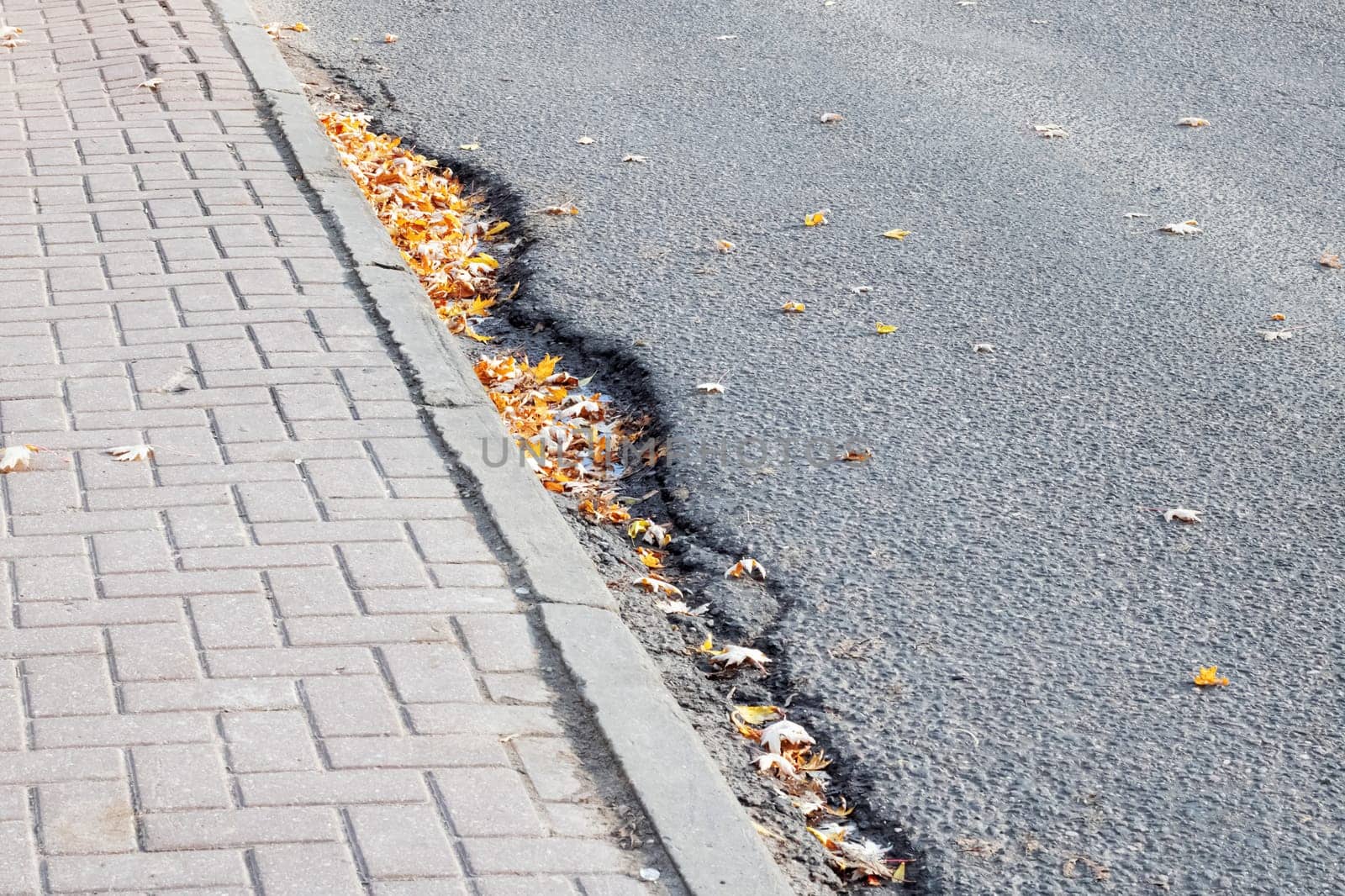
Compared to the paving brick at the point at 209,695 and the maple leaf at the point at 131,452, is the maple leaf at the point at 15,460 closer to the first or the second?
the maple leaf at the point at 131,452

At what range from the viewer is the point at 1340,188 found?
5656 millimetres

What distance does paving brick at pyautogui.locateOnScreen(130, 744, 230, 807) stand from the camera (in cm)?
245

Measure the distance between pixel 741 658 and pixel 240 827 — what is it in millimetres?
1151

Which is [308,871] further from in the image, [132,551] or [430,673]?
[132,551]

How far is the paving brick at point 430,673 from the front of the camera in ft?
9.03

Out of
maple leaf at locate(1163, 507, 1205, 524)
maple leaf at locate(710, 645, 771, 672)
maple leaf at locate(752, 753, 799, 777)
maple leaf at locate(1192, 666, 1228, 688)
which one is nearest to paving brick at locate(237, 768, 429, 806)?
maple leaf at locate(752, 753, 799, 777)

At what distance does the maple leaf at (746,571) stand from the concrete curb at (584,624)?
1.16ft

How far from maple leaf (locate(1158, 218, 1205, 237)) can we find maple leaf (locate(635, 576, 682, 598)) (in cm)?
301

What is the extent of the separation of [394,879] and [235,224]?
3.18 metres

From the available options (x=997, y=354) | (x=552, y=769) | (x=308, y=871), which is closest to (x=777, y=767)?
(x=552, y=769)

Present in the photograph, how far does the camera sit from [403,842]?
7.84ft

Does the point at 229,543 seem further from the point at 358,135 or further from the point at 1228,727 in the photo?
the point at 358,135

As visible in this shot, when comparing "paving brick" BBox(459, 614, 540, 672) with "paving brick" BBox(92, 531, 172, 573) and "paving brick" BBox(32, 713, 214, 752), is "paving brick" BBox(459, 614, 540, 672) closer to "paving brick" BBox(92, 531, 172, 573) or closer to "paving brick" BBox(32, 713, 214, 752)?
"paving brick" BBox(32, 713, 214, 752)

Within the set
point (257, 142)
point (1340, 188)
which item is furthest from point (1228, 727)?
point (257, 142)
